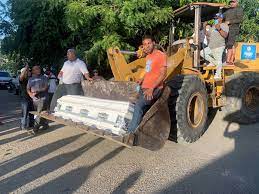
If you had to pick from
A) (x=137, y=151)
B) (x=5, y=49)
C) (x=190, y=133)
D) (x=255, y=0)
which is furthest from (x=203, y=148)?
(x=5, y=49)

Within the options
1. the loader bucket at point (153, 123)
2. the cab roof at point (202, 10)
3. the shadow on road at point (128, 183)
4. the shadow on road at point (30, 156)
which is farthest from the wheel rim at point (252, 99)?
the shadow on road at point (128, 183)

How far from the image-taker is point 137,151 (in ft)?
24.0

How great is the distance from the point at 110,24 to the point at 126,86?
235 inches

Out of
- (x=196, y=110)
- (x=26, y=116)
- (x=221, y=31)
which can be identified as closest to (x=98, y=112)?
(x=196, y=110)

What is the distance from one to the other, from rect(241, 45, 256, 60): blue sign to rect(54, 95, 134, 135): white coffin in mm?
4370

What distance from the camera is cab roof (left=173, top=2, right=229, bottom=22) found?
29.9 ft

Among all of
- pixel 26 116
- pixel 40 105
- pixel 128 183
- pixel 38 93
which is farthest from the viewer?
pixel 26 116

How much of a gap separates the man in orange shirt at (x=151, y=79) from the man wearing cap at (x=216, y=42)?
2.97 metres

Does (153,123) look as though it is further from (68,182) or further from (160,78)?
(68,182)

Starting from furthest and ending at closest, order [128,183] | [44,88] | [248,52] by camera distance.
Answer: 1. [248,52]
2. [44,88]
3. [128,183]

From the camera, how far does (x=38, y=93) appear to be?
9.50 meters

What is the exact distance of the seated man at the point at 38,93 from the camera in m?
9.23

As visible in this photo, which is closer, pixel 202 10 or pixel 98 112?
pixel 98 112

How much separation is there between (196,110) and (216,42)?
2.01m
